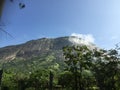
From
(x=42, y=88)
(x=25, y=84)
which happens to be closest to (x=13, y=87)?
(x=25, y=84)

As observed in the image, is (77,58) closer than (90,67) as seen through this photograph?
Yes

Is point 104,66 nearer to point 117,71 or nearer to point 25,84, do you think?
point 117,71

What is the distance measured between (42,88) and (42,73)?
230 inches

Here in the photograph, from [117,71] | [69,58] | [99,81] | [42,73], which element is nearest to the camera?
[69,58]

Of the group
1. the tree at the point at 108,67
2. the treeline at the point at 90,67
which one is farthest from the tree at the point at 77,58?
the tree at the point at 108,67

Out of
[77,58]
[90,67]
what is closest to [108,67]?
[90,67]

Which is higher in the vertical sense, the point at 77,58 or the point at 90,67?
the point at 77,58

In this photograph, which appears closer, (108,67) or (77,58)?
(77,58)

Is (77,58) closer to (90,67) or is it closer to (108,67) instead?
(90,67)

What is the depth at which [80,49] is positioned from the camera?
4397cm

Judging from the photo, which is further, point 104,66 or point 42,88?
point 42,88

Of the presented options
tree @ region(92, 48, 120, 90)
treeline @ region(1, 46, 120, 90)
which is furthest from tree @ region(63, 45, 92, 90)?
tree @ region(92, 48, 120, 90)

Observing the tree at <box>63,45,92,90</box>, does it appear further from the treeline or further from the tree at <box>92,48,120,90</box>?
the tree at <box>92,48,120,90</box>

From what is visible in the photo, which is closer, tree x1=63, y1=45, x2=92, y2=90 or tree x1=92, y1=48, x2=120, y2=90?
tree x1=63, y1=45, x2=92, y2=90
